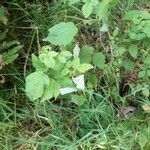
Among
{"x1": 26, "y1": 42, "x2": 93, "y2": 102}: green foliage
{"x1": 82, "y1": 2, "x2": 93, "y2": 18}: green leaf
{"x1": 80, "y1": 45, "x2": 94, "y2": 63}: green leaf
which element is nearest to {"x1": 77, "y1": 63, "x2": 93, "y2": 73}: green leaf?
{"x1": 26, "y1": 42, "x2": 93, "y2": 102}: green foliage

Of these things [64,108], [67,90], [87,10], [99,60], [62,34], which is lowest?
[64,108]

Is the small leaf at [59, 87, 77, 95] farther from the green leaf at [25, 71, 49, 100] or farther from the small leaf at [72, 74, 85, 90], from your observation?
the green leaf at [25, 71, 49, 100]

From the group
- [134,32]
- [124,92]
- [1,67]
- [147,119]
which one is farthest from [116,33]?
[1,67]

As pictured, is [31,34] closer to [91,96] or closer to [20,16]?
[20,16]

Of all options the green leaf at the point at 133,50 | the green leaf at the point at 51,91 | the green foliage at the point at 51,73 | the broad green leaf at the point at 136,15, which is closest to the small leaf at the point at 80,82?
the green foliage at the point at 51,73

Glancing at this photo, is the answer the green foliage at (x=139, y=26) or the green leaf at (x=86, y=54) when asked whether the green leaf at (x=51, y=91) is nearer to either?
the green leaf at (x=86, y=54)

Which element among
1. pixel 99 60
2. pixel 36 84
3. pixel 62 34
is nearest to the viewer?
pixel 36 84

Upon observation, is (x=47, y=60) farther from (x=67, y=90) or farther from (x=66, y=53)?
(x=67, y=90)

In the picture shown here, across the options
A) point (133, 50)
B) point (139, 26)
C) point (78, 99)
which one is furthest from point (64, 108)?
point (139, 26)
